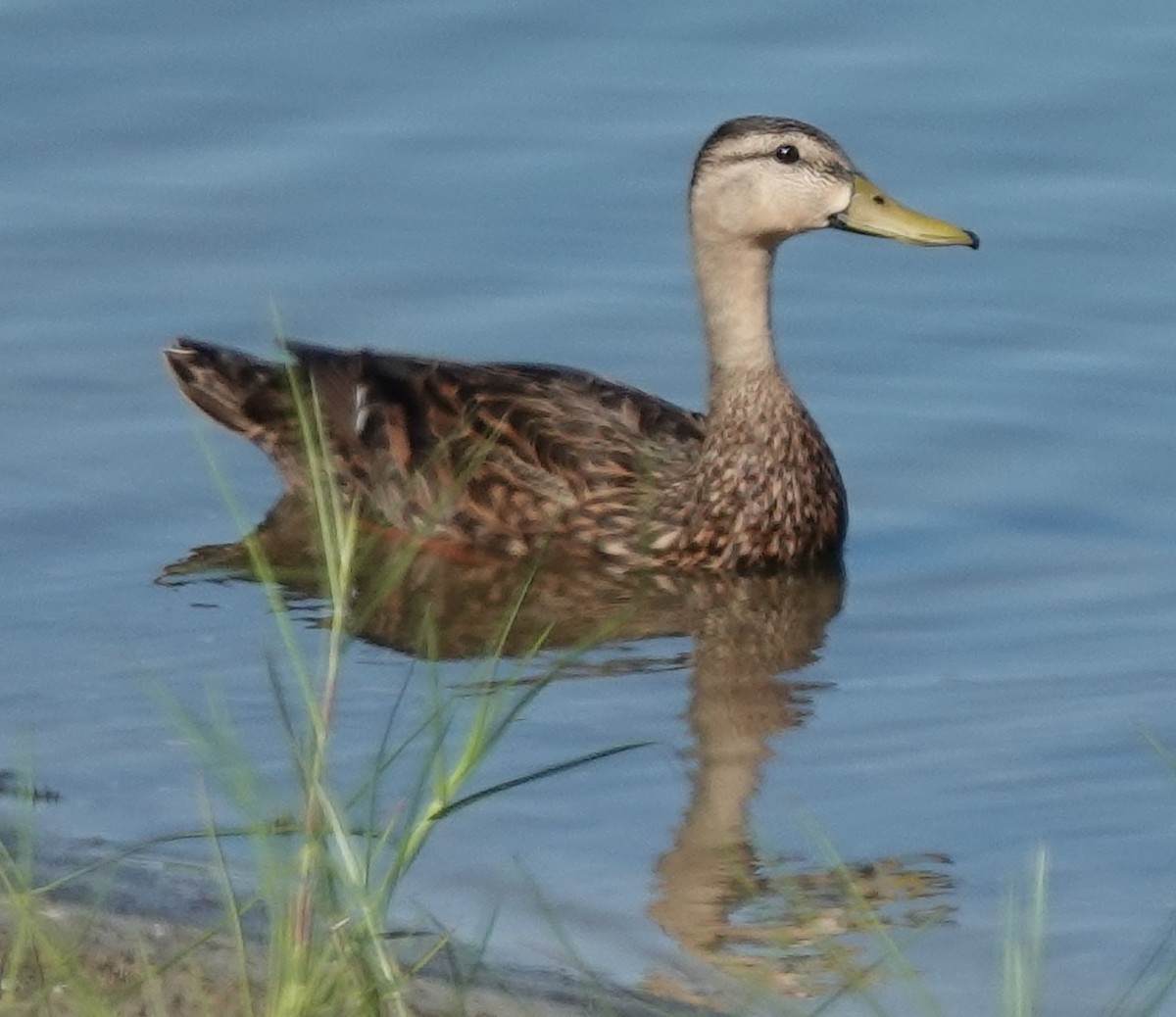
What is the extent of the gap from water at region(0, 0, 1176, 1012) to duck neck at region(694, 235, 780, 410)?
45cm

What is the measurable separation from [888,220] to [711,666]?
1.65m

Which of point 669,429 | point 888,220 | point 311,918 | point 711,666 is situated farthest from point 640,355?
point 311,918

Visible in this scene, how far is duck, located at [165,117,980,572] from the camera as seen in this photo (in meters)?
8.80

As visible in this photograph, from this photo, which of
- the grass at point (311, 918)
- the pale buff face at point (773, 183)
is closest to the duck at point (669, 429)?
the pale buff face at point (773, 183)

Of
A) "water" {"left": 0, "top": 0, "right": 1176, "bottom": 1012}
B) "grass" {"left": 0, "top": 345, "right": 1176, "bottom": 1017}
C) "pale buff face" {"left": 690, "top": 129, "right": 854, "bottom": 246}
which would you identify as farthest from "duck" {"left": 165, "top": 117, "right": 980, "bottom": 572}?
"grass" {"left": 0, "top": 345, "right": 1176, "bottom": 1017}

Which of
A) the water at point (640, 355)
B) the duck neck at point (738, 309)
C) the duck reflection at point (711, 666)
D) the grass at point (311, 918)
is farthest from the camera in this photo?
the duck neck at point (738, 309)

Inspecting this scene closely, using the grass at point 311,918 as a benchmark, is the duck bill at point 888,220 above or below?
above

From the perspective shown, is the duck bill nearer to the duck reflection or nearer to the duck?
the duck

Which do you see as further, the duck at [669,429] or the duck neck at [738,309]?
the duck neck at [738,309]

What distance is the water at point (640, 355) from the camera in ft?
21.6

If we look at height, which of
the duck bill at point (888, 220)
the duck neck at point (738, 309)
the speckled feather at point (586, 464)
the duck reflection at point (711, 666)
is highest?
the duck bill at point (888, 220)

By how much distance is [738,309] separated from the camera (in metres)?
9.06

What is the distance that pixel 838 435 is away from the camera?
30.7ft

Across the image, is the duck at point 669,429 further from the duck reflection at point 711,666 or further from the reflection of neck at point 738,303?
the duck reflection at point 711,666
